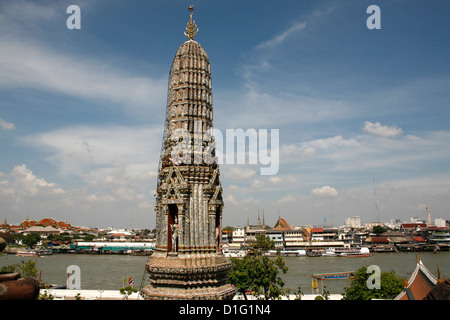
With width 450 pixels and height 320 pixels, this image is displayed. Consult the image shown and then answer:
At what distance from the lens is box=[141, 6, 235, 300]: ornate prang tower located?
42.7 feet

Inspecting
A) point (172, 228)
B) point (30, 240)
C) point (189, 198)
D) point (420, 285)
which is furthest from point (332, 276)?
point (30, 240)

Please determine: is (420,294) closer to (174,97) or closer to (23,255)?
(174,97)

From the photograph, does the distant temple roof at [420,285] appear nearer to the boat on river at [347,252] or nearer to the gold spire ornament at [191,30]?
the gold spire ornament at [191,30]

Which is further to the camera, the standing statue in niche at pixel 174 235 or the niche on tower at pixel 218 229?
the niche on tower at pixel 218 229

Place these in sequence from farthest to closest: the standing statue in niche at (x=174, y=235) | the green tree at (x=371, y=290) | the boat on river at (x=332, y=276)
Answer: the boat on river at (x=332, y=276) < the green tree at (x=371, y=290) < the standing statue in niche at (x=174, y=235)

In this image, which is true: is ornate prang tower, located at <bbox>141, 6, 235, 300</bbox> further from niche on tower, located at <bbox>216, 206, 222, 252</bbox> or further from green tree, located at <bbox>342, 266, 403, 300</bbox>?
green tree, located at <bbox>342, 266, 403, 300</bbox>

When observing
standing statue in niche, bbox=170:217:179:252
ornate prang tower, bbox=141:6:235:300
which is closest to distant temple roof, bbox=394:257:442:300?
ornate prang tower, bbox=141:6:235:300

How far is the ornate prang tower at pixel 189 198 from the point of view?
13023 mm

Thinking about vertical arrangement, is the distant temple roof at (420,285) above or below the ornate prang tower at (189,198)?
below

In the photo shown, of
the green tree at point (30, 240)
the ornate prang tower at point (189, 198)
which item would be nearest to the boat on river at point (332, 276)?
the ornate prang tower at point (189, 198)

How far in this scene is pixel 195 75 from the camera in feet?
50.3

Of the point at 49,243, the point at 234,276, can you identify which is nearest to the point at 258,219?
the point at 49,243
